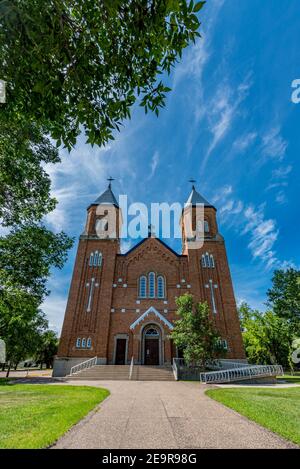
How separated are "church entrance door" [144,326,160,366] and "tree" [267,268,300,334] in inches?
707

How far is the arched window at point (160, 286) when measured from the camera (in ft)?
77.5

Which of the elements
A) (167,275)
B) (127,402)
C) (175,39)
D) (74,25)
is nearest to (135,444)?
(127,402)

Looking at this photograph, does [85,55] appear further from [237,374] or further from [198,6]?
[237,374]

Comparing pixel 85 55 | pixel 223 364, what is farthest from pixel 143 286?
pixel 85 55

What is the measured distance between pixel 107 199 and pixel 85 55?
27511mm

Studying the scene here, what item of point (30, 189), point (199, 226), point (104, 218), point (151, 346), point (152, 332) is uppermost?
point (104, 218)

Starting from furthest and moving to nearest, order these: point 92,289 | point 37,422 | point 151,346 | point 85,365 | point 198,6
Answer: point 92,289 → point 151,346 → point 85,365 → point 37,422 → point 198,6

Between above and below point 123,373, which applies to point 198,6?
above

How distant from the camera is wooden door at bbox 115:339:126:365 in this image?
20516mm

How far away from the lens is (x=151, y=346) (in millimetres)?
20844

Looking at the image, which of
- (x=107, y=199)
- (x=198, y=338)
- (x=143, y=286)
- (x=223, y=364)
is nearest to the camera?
(x=198, y=338)

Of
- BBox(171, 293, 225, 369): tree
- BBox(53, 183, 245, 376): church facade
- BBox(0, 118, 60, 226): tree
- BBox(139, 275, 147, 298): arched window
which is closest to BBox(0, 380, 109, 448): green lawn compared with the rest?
BBox(0, 118, 60, 226): tree

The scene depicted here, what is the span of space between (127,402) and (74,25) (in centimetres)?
980

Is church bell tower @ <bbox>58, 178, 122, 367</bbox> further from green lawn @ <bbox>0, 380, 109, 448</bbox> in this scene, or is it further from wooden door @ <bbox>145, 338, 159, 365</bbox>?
green lawn @ <bbox>0, 380, 109, 448</bbox>
